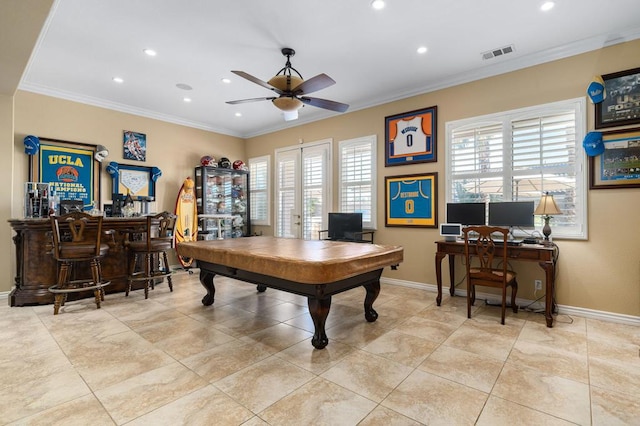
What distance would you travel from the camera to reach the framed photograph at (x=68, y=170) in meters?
4.71

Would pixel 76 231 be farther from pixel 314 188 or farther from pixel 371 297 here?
pixel 314 188

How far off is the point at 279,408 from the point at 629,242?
397 cm

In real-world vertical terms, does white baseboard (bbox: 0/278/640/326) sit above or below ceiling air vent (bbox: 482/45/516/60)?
below

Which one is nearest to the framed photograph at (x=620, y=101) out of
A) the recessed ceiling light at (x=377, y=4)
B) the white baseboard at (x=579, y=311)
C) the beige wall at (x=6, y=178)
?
the white baseboard at (x=579, y=311)

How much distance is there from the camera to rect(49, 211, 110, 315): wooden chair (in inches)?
138

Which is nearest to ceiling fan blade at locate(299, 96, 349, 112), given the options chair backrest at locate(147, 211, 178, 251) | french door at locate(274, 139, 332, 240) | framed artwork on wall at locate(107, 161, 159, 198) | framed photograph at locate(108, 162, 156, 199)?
french door at locate(274, 139, 332, 240)

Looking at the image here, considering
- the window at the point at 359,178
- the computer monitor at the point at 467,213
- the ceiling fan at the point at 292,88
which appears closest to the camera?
the ceiling fan at the point at 292,88

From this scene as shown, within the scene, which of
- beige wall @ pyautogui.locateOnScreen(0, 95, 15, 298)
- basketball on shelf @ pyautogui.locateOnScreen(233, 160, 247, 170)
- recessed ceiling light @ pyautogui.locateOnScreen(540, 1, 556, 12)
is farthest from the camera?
basketball on shelf @ pyautogui.locateOnScreen(233, 160, 247, 170)

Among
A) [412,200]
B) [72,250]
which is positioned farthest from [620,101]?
[72,250]

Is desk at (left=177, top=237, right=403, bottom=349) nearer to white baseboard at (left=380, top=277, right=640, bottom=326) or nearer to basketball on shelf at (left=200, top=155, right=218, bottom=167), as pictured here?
white baseboard at (left=380, top=277, right=640, bottom=326)

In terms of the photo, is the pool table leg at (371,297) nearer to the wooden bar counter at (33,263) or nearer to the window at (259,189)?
the wooden bar counter at (33,263)

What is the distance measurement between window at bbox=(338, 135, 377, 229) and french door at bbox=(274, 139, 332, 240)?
339mm

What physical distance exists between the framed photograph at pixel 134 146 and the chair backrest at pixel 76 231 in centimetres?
209

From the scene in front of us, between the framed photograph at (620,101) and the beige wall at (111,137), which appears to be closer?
the framed photograph at (620,101)
